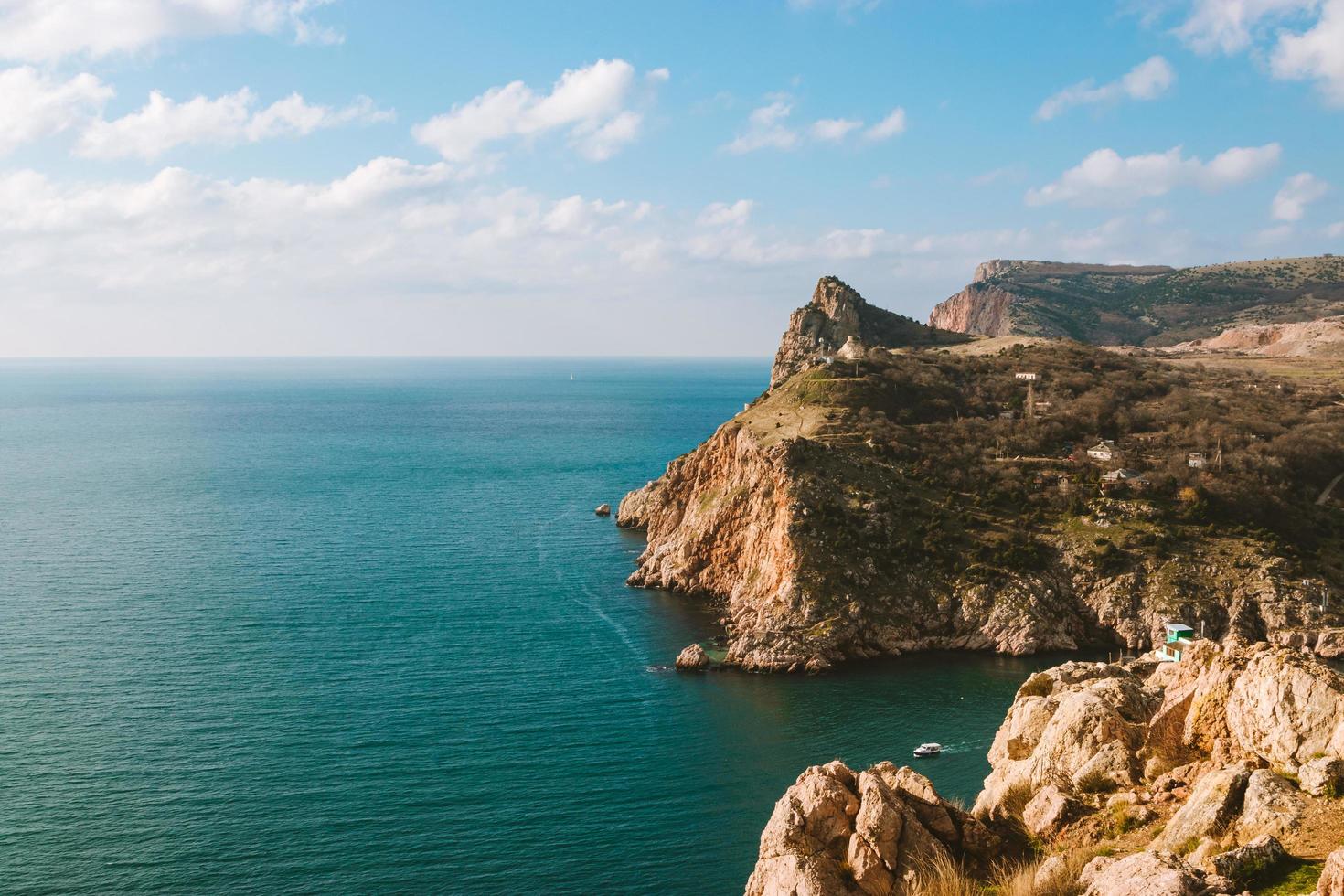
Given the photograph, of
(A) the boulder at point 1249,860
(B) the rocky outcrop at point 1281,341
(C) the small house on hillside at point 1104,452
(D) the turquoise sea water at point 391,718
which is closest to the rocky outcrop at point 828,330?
(C) the small house on hillside at point 1104,452

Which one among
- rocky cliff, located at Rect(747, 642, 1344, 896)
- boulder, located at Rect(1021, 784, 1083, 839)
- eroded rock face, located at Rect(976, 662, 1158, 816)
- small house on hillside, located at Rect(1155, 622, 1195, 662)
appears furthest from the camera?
small house on hillside, located at Rect(1155, 622, 1195, 662)

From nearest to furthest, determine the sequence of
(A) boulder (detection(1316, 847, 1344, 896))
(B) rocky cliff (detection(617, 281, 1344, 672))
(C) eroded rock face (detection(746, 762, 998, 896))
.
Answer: (A) boulder (detection(1316, 847, 1344, 896)) < (C) eroded rock face (detection(746, 762, 998, 896)) < (B) rocky cliff (detection(617, 281, 1344, 672))

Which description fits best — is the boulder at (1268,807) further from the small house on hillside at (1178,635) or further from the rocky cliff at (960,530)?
the rocky cliff at (960,530)

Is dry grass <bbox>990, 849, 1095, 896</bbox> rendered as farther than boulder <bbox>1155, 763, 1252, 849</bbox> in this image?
No

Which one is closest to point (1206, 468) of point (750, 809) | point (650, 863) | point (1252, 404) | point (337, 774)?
point (1252, 404)

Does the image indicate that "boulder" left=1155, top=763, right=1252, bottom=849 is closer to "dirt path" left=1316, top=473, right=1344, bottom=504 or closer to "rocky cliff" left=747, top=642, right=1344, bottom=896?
"rocky cliff" left=747, top=642, right=1344, bottom=896

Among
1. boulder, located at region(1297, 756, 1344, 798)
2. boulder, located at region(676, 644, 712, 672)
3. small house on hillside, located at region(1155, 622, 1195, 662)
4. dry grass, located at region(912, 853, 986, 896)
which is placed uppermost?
boulder, located at region(1297, 756, 1344, 798)

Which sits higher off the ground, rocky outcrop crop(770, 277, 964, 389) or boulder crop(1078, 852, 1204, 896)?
rocky outcrop crop(770, 277, 964, 389)

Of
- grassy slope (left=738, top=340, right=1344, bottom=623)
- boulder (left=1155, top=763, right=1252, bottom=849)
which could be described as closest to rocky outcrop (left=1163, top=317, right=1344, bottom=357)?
grassy slope (left=738, top=340, right=1344, bottom=623)
